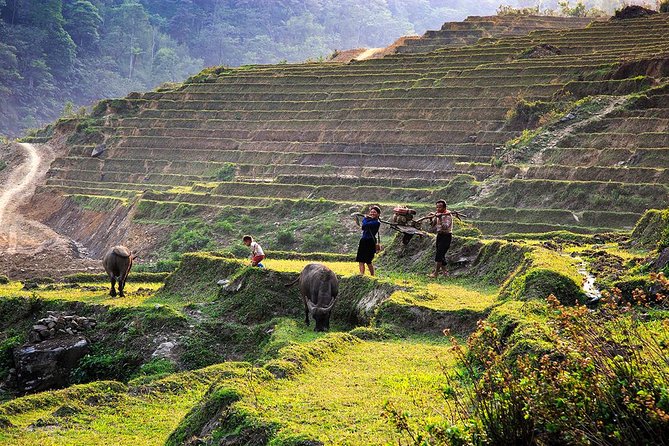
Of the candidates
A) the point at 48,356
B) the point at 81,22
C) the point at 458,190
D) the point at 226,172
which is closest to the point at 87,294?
the point at 48,356

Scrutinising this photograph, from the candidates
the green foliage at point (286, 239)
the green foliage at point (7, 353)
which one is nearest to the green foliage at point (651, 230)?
the green foliage at point (7, 353)

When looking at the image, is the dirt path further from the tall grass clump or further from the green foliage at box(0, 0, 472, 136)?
the green foliage at box(0, 0, 472, 136)

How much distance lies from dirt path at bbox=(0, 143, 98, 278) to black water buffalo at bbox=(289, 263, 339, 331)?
18771 millimetres

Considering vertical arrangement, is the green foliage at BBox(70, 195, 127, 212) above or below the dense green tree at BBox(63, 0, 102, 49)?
below

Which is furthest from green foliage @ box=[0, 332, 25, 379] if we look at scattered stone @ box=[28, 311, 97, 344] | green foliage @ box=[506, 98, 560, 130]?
green foliage @ box=[506, 98, 560, 130]

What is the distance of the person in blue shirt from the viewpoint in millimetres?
18641

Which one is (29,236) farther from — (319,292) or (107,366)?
(319,292)

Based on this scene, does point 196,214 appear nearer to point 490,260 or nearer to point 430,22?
point 490,260

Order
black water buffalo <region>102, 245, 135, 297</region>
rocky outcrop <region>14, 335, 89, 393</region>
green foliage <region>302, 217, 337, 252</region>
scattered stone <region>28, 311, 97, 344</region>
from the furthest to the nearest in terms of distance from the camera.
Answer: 1. green foliage <region>302, 217, 337, 252</region>
2. black water buffalo <region>102, 245, 135, 297</region>
3. scattered stone <region>28, 311, 97, 344</region>
4. rocky outcrop <region>14, 335, 89, 393</region>

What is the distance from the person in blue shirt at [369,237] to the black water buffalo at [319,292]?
1.80 metres

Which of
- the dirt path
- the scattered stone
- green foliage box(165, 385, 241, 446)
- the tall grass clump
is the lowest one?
the dirt path

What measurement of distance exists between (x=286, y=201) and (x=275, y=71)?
92.8ft

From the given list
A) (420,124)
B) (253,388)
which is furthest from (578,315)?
(420,124)

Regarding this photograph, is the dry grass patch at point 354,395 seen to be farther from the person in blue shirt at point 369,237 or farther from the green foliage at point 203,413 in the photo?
the person in blue shirt at point 369,237
